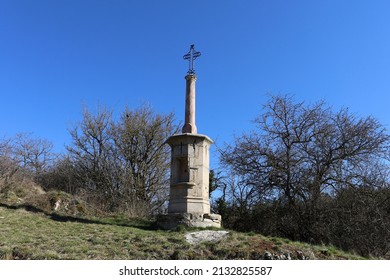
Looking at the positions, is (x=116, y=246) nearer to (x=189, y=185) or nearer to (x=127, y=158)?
(x=189, y=185)

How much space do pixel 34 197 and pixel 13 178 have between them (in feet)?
11.1

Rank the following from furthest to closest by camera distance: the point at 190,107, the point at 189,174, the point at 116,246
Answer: the point at 190,107, the point at 189,174, the point at 116,246

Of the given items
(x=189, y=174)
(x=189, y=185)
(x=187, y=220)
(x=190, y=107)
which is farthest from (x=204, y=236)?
(x=190, y=107)

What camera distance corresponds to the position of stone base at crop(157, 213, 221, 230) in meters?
12.0

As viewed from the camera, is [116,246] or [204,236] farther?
[204,236]

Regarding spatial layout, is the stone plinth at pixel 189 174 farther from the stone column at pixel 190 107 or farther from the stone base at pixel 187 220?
the stone column at pixel 190 107

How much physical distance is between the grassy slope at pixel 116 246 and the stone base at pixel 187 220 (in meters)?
1.23

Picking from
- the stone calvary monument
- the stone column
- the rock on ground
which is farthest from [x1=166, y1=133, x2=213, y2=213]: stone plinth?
the rock on ground

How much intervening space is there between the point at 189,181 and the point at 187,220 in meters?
1.48

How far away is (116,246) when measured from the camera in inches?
348

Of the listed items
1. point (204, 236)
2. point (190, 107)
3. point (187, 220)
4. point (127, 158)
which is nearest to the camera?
point (204, 236)

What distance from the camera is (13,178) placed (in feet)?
59.2

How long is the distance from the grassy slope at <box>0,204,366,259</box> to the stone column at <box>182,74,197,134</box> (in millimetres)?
4421

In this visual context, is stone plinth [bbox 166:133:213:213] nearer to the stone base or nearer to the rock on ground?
the stone base
